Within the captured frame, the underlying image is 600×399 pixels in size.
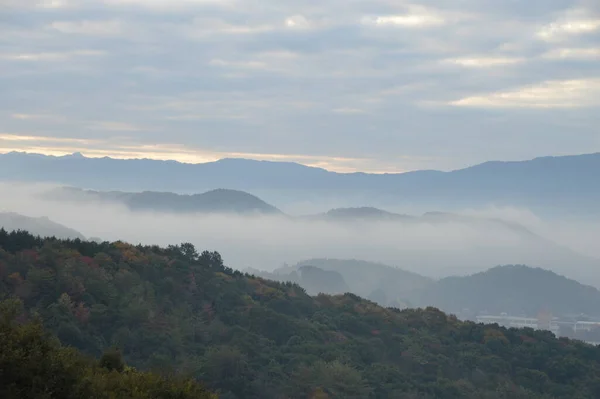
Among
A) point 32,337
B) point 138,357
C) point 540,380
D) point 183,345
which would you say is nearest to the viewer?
point 32,337

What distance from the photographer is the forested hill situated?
5488 cm

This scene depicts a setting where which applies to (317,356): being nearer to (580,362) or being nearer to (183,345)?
(183,345)

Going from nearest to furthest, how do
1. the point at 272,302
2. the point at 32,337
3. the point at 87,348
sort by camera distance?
the point at 32,337, the point at 87,348, the point at 272,302

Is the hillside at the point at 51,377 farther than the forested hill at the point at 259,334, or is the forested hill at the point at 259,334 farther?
the forested hill at the point at 259,334

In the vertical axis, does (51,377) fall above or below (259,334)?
above

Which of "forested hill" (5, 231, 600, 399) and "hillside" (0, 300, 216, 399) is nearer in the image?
"hillside" (0, 300, 216, 399)

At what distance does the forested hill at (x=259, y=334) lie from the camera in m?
54.9

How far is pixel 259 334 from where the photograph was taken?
70.2m

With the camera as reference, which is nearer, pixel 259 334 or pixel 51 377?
pixel 51 377

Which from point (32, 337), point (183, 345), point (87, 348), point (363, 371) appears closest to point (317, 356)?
point (363, 371)

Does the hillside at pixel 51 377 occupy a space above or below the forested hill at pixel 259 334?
above

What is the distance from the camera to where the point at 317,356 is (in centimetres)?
6494

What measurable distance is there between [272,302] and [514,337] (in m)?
24.4

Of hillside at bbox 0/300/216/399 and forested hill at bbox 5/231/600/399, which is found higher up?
hillside at bbox 0/300/216/399
